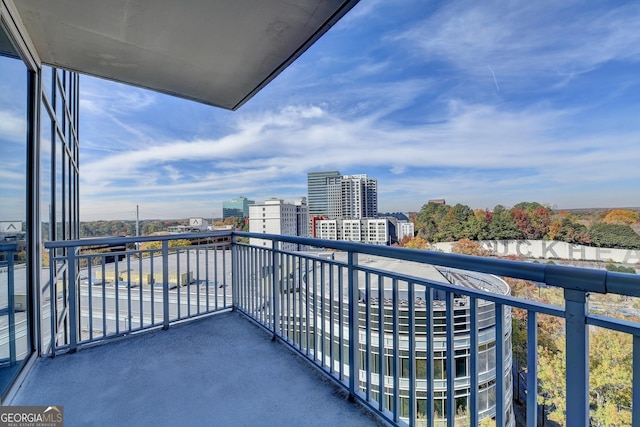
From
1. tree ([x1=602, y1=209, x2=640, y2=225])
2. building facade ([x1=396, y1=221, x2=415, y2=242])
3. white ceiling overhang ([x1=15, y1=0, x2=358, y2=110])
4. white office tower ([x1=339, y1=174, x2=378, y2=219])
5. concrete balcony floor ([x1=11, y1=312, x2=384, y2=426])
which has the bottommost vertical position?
concrete balcony floor ([x1=11, y1=312, x2=384, y2=426])

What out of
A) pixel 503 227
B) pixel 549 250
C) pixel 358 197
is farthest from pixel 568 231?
pixel 358 197

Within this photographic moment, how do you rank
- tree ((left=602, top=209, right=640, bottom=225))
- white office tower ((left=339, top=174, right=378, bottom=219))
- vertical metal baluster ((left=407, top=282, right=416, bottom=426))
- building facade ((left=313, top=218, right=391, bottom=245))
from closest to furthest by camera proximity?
vertical metal baluster ((left=407, top=282, right=416, bottom=426)) → tree ((left=602, top=209, right=640, bottom=225)) → building facade ((left=313, top=218, right=391, bottom=245)) → white office tower ((left=339, top=174, right=378, bottom=219))

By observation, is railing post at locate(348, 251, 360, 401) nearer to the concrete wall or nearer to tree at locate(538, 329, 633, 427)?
tree at locate(538, 329, 633, 427)

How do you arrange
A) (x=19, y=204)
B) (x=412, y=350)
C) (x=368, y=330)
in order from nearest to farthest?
(x=412, y=350)
(x=368, y=330)
(x=19, y=204)

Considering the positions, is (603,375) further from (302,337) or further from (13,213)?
(13,213)

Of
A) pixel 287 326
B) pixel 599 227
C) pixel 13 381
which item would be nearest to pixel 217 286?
pixel 287 326

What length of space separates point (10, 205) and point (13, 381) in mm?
1186

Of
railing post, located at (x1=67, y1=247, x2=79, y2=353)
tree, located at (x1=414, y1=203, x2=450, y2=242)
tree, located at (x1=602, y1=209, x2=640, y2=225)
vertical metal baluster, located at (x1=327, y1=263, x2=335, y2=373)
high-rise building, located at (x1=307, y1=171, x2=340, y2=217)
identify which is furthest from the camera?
high-rise building, located at (x1=307, y1=171, x2=340, y2=217)

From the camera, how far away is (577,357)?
2.98ft

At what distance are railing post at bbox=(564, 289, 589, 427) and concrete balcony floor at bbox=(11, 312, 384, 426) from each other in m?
1.09

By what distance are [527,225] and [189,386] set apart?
695 centimetres

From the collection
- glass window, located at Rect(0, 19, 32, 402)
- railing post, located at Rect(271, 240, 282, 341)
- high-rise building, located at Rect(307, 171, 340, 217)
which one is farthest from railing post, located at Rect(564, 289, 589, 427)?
high-rise building, located at Rect(307, 171, 340, 217)

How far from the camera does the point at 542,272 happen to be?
0.97m

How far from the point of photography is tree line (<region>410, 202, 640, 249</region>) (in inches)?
161
